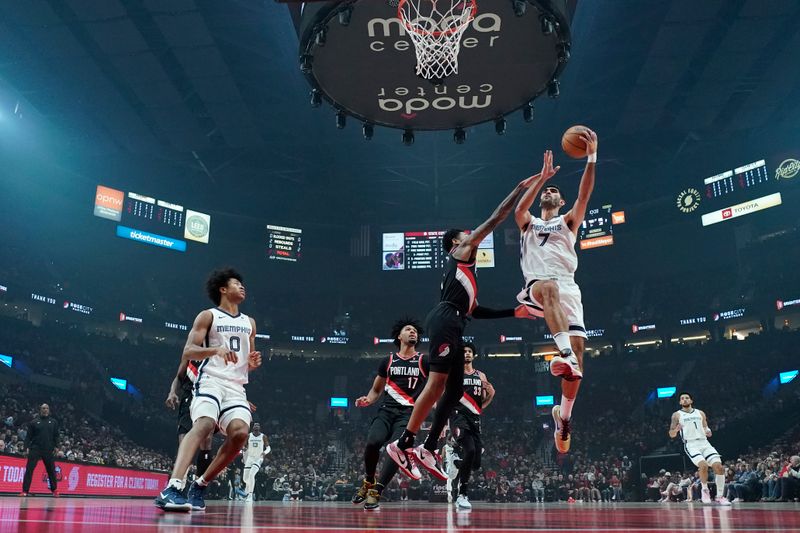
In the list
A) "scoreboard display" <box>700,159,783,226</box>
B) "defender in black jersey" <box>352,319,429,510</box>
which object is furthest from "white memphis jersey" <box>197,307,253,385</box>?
"scoreboard display" <box>700,159,783,226</box>

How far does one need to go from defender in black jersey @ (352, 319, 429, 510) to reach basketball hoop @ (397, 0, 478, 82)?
3.97 metres

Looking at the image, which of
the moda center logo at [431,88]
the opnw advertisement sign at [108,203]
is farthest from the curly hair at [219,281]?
the opnw advertisement sign at [108,203]

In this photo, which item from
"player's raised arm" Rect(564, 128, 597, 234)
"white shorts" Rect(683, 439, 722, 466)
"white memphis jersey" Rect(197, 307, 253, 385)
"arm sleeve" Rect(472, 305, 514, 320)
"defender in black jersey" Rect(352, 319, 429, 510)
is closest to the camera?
"white memphis jersey" Rect(197, 307, 253, 385)

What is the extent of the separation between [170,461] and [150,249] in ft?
35.8

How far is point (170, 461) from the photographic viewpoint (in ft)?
85.8

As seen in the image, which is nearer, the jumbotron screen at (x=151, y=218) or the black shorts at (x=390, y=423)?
the black shorts at (x=390, y=423)

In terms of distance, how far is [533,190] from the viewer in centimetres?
637

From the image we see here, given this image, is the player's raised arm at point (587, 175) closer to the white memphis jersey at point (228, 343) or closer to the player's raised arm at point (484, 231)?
the player's raised arm at point (484, 231)

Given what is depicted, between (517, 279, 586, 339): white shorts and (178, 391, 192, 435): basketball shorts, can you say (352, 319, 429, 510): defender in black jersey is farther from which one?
(178, 391, 192, 435): basketball shorts

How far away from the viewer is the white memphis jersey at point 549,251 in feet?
21.9

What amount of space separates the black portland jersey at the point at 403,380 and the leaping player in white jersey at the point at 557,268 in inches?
72.0

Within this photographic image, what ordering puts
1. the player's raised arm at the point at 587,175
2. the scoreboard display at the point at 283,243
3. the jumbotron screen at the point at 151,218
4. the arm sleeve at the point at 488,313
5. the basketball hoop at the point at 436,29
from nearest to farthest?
the arm sleeve at the point at 488,313, the player's raised arm at the point at 587,175, the basketball hoop at the point at 436,29, the jumbotron screen at the point at 151,218, the scoreboard display at the point at 283,243

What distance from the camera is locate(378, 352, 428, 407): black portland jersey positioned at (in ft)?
26.3

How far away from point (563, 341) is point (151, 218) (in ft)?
89.0
